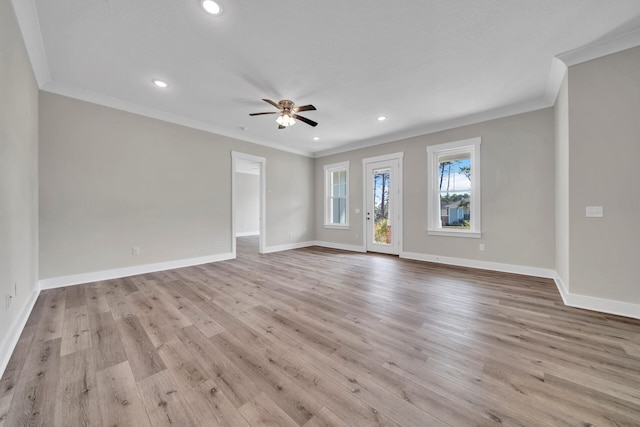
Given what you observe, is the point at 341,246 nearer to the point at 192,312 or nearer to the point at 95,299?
the point at 192,312

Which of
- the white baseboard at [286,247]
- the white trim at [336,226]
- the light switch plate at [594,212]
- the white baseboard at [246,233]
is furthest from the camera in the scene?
the white baseboard at [246,233]

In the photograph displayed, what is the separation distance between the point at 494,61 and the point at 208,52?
127 inches

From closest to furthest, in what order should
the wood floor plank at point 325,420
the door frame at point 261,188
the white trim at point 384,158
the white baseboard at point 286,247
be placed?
the wood floor plank at point 325,420, the door frame at point 261,188, the white trim at point 384,158, the white baseboard at point 286,247

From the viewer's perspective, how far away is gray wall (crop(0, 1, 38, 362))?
1706 millimetres

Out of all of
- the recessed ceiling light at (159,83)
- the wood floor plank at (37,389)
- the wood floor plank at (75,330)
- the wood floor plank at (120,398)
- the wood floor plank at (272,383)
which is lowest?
the wood floor plank at (272,383)

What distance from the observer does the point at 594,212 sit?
98.7 inches

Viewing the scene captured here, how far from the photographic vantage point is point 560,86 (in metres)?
3.08

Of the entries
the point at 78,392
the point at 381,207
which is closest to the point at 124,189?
the point at 78,392

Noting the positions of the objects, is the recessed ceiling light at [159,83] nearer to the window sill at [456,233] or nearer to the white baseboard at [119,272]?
the white baseboard at [119,272]

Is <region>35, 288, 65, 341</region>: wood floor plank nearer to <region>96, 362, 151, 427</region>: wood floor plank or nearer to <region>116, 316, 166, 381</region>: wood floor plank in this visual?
<region>116, 316, 166, 381</region>: wood floor plank

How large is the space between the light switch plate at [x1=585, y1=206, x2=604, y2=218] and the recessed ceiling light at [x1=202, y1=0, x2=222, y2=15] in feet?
13.7

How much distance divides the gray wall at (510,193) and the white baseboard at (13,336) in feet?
17.8

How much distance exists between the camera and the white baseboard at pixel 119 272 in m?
3.17

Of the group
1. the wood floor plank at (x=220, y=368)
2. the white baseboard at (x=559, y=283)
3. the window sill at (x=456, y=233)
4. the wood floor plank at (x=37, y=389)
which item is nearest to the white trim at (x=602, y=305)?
the white baseboard at (x=559, y=283)
